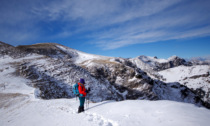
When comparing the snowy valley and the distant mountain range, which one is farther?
the distant mountain range

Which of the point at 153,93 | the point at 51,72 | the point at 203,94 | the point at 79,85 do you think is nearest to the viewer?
the point at 79,85

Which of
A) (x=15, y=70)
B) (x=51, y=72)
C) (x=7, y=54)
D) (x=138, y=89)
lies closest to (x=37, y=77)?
(x=51, y=72)

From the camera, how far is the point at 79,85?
8742 millimetres

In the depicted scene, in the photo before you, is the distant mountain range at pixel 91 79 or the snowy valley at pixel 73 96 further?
the distant mountain range at pixel 91 79

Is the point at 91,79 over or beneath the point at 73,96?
over

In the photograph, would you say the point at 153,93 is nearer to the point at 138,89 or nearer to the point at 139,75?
the point at 138,89

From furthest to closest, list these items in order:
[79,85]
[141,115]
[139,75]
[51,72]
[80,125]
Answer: [139,75]
[51,72]
[79,85]
[141,115]
[80,125]

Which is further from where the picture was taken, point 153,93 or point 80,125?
point 153,93

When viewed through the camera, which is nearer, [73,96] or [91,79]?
[73,96]

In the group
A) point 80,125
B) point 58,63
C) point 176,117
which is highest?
point 58,63

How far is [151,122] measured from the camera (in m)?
4.95

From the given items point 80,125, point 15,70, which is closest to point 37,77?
point 15,70

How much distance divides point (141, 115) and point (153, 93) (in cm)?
3514

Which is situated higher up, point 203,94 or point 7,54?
point 7,54
